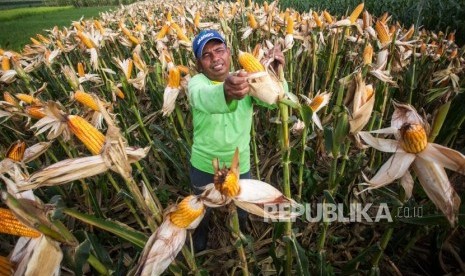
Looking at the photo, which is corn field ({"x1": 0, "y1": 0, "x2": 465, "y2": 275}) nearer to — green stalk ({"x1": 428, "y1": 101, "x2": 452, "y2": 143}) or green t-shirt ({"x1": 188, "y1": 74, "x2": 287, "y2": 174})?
green stalk ({"x1": 428, "y1": 101, "x2": 452, "y2": 143})

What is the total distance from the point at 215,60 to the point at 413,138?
1.05 m

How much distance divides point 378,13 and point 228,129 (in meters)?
5.66

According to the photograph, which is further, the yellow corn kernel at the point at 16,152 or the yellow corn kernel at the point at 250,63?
the yellow corn kernel at the point at 16,152

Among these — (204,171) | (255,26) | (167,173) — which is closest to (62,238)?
(204,171)

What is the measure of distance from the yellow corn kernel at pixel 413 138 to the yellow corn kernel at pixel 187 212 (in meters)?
0.58

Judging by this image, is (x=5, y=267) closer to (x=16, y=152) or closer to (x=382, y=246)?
(x=16, y=152)

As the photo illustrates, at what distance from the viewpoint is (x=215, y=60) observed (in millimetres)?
1582

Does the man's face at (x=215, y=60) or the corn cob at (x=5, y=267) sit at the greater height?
the man's face at (x=215, y=60)

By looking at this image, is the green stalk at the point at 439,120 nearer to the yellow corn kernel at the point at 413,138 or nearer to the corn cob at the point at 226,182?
the yellow corn kernel at the point at 413,138

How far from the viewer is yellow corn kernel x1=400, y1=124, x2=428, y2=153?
2.64 feet

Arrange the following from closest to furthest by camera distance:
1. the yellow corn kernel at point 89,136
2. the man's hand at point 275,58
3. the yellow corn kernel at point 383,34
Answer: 1. the yellow corn kernel at point 89,136
2. the man's hand at point 275,58
3. the yellow corn kernel at point 383,34

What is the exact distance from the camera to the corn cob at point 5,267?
2.43 ft
